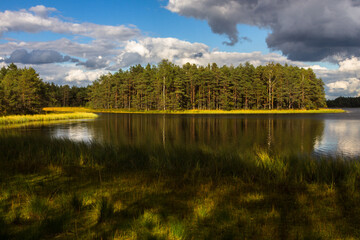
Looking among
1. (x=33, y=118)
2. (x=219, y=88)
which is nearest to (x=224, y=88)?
(x=219, y=88)

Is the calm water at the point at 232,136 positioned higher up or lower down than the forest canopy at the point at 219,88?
lower down

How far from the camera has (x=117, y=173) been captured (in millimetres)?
8305

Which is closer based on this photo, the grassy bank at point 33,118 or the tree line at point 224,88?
the grassy bank at point 33,118

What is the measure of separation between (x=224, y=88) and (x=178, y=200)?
280 feet

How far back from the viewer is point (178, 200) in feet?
18.9

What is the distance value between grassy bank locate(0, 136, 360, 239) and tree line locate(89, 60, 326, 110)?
252ft

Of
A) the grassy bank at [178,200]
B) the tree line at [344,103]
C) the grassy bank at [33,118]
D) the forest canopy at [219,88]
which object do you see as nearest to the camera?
the grassy bank at [178,200]

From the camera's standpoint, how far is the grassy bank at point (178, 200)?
4281mm

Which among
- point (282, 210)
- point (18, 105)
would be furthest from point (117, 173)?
point (18, 105)

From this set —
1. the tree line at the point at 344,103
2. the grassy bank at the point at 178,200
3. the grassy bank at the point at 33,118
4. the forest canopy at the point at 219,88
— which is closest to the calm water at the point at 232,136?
the grassy bank at the point at 178,200

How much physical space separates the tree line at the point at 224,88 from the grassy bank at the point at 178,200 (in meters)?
76.9

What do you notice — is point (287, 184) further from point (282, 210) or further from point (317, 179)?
point (282, 210)

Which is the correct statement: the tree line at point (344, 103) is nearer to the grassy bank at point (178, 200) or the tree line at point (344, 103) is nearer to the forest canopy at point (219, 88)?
the forest canopy at point (219, 88)

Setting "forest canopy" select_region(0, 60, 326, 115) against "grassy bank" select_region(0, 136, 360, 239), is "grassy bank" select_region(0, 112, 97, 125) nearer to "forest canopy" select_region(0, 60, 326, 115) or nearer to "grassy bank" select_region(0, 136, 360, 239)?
A: "forest canopy" select_region(0, 60, 326, 115)
